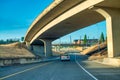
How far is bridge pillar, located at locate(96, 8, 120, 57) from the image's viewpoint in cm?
3438

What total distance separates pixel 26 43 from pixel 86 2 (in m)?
67.5

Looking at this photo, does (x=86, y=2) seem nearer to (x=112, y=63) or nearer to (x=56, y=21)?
(x=112, y=63)

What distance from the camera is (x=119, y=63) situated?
27578 millimetres

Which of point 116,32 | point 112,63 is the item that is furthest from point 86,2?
point 112,63

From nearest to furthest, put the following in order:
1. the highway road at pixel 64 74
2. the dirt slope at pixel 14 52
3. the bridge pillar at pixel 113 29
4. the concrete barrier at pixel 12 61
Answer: the highway road at pixel 64 74 < the bridge pillar at pixel 113 29 < the concrete barrier at pixel 12 61 < the dirt slope at pixel 14 52

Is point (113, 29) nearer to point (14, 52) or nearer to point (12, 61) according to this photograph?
point (12, 61)

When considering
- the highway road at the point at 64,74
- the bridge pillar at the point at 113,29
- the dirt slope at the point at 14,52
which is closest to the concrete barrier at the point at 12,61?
the highway road at the point at 64,74

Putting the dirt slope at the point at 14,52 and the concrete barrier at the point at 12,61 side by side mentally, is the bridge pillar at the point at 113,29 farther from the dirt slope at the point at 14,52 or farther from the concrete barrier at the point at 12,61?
the dirt slope at the point at 14,52

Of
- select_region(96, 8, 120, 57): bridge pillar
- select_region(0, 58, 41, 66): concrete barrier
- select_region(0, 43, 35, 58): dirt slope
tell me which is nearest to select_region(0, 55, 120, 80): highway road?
select_region(96, 8, 120, 57): bridge pillar

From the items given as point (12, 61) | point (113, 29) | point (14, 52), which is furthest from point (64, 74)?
point (14, 52)

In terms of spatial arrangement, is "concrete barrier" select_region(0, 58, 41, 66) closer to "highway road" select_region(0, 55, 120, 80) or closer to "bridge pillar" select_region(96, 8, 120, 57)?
"highway road" select_region(0, 55, 120, 80)

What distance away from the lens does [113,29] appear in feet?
113

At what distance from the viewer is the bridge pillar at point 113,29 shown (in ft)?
113

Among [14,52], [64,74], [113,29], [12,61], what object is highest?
[113,29]
